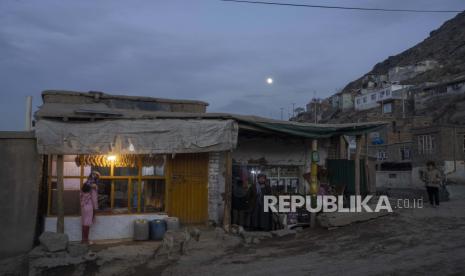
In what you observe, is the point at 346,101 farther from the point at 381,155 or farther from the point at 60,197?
the point at 60,197

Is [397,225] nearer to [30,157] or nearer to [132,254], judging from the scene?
[132,254]

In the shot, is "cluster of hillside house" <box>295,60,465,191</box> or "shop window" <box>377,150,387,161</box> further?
"shop window" <box>377,150,387,161</box>

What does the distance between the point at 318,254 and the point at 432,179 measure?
276 inches

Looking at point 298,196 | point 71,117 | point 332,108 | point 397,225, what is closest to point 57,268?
point 71,117

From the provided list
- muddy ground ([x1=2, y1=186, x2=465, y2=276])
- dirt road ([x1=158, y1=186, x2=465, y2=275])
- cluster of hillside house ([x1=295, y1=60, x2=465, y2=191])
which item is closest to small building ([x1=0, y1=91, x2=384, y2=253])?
muddy ground ([x1=2, y1=186, x2=465, y2=276])

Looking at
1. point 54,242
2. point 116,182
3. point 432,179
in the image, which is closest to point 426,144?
point 432,179

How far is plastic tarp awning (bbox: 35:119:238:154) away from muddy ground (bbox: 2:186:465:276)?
2.39 m

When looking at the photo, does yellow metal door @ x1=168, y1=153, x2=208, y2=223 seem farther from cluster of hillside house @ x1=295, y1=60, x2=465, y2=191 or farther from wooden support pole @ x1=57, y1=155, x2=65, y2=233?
cluster of hillside house @ x1=295, y1=60, x2=465, y2=191

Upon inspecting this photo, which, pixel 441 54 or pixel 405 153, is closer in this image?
pixel 405 153

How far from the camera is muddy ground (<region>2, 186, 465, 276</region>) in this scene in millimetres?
8133

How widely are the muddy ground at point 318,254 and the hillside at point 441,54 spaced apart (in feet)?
241

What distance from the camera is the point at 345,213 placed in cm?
1223

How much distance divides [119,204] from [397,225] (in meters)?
7.59

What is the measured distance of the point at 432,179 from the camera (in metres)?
14.4
